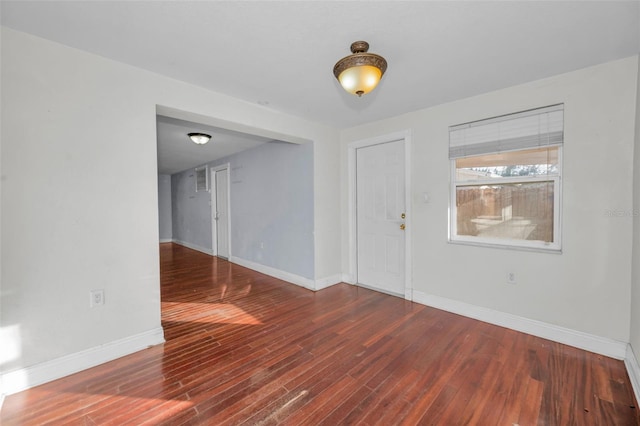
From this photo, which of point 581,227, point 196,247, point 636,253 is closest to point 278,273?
point 581,227

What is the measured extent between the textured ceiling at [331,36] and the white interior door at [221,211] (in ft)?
12.1

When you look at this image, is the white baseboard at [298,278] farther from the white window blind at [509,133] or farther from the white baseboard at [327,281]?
the white window blind at [509,133]

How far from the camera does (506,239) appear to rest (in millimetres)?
2828

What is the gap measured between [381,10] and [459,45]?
76cm

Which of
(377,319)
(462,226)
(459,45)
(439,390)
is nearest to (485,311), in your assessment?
(462,226)

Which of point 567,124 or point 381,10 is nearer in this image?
point 381,10

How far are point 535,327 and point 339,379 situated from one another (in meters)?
2.03

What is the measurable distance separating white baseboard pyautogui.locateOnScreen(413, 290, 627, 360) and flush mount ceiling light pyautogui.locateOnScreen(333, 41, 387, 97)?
259 centimetres

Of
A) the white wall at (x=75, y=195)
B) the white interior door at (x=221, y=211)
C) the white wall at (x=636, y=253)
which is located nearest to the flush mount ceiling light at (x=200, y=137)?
the white interior door at (x=221, y=211)

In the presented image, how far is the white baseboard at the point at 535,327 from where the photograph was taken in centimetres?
224

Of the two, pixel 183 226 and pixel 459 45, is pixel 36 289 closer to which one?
pixel 459 45

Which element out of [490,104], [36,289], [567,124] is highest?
[490,104]

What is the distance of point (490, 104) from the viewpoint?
284 cm

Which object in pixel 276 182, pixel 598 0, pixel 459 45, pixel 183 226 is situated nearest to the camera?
pixel 598 0
